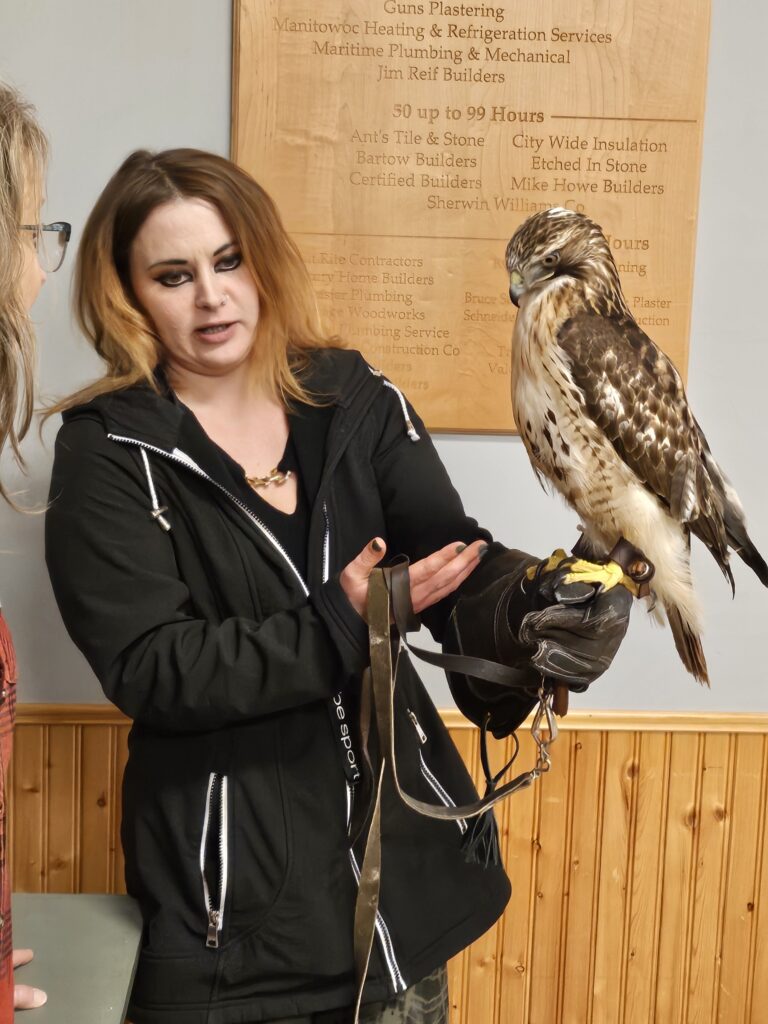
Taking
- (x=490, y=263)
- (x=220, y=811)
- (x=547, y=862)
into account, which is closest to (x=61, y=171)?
(x=490, y=263)

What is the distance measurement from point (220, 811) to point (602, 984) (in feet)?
3.79

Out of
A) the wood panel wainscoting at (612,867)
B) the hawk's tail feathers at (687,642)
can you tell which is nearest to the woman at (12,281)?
the hawk's tail feathers at (687,642)

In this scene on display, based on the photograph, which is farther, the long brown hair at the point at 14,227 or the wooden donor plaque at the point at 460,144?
the wooden donor plaque at the point at 460,144

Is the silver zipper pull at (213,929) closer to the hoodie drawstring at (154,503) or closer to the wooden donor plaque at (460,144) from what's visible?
the hoodie drawstring at (154,503)

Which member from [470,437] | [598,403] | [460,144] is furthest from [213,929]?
[460,144]

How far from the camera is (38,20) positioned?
169 centimetres

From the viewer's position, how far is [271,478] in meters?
1.32

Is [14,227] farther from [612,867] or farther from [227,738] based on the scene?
[612,867]

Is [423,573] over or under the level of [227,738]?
over

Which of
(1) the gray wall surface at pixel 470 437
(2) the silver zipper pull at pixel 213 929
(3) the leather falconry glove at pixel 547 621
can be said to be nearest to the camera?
(3) the leather falconry glove at pixel 547 621

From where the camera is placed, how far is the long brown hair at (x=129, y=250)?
127cm

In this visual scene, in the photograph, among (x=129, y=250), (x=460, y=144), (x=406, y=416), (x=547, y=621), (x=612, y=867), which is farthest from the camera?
(x=612, y=867)

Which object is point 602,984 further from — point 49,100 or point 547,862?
point 49,100

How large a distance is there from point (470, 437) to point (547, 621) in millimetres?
806
